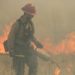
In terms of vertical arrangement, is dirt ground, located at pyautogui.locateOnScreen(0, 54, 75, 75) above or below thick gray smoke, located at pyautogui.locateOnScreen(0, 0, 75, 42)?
below

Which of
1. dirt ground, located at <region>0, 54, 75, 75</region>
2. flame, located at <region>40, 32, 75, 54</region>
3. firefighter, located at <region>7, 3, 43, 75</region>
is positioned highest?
firefighter, located at <region>7, 3, 43, 75</region>

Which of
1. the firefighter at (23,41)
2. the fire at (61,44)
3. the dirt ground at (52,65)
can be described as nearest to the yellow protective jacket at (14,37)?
the firefighter at (23,41)

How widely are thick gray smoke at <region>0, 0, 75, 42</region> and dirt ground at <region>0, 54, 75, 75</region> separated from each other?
73 cm

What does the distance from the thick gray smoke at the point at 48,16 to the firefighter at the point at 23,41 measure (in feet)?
6.36

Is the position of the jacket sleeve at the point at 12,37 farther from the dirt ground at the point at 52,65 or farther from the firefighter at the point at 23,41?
the dirt ground at the point at 52,65

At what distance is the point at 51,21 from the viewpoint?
189 inches

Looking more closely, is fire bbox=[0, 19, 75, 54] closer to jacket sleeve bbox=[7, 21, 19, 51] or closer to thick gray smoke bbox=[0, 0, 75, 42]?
thick gray smoke bbox=[0, 0, 75, 42]

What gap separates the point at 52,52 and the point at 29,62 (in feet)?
6.21

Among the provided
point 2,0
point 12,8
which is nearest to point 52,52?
point 12,8

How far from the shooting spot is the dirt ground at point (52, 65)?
4141 millimetres

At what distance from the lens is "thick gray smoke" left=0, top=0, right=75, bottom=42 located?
4.62m

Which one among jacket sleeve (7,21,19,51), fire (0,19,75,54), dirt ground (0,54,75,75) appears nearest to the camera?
jacket sleeve (7,21,19,51)

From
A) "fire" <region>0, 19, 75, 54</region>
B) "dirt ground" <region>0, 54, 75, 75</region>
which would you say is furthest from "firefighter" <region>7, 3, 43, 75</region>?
"fire" <region>0, 19, 75, 54</region>

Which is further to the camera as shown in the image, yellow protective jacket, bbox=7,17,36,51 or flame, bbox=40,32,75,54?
flame, bbox=40,32,75,54
